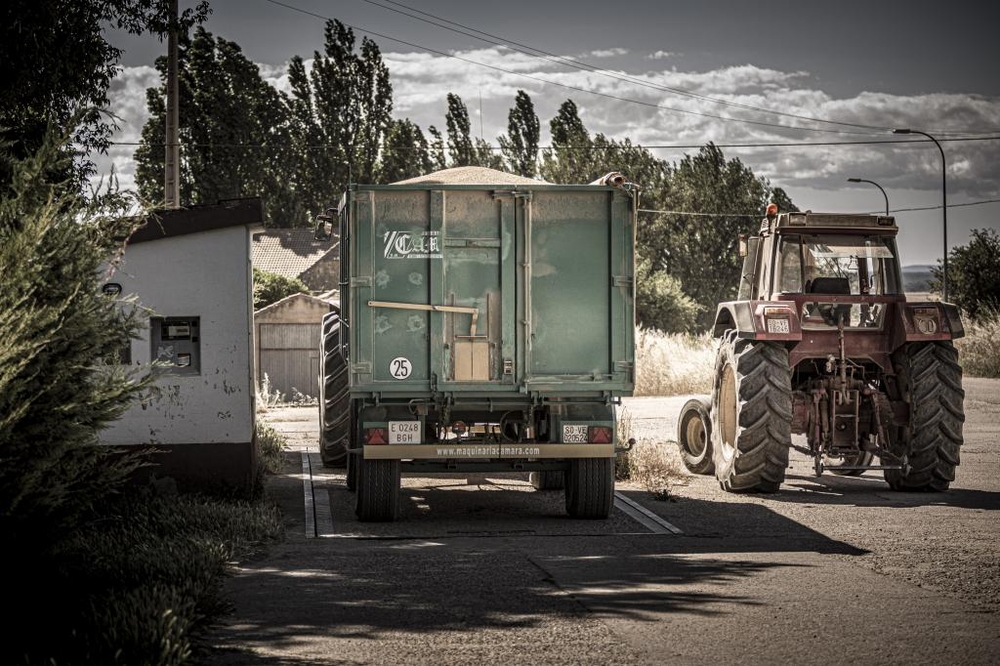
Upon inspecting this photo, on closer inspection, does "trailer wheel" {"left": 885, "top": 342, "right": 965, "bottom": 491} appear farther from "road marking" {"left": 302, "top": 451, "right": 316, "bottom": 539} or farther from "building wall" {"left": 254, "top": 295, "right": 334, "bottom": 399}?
"building wall" {"left": 254, "top": 295, "right": 334, "bottom": 399}

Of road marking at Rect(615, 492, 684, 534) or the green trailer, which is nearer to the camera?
road marking at Rect(615, 492, 684, 534)

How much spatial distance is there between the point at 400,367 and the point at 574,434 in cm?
171

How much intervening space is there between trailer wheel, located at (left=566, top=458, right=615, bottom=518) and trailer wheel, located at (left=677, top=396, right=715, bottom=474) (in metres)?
3.71

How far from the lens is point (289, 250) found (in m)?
64.3

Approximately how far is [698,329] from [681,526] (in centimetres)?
5149

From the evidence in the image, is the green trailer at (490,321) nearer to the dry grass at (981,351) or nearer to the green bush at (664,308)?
the dry grass at (981,351)

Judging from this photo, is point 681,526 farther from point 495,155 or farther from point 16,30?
point 495,155

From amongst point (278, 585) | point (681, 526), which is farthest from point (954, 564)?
point (278, 585)

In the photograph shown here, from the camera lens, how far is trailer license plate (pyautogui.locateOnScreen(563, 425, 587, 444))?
1156 centimetres

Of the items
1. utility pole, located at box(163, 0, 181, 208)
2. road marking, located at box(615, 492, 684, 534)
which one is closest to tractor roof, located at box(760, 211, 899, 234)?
road marking, located at box(615, 492, 684, 534)

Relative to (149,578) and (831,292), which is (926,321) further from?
(149,578)

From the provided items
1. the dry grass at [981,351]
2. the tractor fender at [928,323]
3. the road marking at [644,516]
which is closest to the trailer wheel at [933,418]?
the tractor fender at [928,323]

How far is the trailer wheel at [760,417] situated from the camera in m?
13.1

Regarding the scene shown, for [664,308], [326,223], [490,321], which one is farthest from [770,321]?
[664,308]
